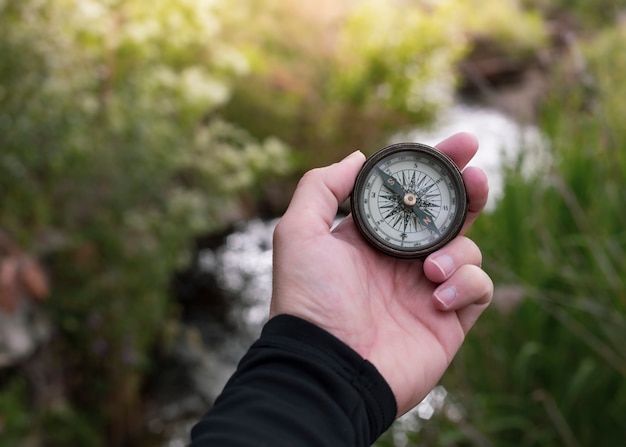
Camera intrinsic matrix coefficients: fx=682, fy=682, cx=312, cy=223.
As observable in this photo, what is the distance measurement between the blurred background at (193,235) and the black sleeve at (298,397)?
0.78m

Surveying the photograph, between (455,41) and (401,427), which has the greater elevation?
(455,41)

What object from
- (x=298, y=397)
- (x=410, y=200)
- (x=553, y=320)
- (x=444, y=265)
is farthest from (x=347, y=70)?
(x=298, y=397)

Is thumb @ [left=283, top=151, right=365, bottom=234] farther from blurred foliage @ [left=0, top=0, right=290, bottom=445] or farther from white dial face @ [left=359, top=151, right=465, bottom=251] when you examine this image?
blurred foliage @ [left=0, top=0, right=290, bottom=445]

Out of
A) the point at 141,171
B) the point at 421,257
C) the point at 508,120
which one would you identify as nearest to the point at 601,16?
the point at 508,120

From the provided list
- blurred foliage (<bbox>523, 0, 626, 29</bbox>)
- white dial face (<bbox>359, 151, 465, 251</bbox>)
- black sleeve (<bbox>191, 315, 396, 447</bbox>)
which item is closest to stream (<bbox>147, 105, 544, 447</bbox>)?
white dial face (<bbox>359, 151, 465, 251</bbox>)

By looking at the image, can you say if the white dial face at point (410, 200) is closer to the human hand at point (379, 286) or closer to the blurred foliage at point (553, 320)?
the human hand at point (379, 286)

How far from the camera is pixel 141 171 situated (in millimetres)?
4836

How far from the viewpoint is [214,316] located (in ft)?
22.9

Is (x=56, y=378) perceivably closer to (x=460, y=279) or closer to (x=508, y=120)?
(x=460, y=279)

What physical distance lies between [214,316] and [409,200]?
559 cm

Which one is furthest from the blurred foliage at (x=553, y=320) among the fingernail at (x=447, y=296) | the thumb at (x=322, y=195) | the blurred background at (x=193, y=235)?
the thumb at (x=322, y=195)

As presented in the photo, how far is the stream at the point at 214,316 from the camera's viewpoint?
5.54 m

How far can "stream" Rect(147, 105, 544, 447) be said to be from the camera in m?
5.54

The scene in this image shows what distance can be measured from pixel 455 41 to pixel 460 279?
982 centimetres
